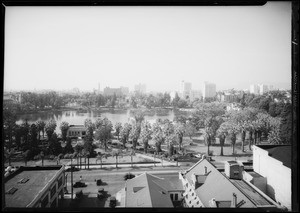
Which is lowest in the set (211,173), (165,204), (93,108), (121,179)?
(121,179)

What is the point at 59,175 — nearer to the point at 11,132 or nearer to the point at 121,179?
the point at 121,179

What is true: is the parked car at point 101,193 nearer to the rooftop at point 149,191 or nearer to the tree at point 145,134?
the rooftop at point 149,191

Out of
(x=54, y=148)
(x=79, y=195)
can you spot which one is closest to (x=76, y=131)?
(x=54, y=148)

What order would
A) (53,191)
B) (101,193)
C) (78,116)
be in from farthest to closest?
1. (78,116)
2. (101,193)
3. (53,191)

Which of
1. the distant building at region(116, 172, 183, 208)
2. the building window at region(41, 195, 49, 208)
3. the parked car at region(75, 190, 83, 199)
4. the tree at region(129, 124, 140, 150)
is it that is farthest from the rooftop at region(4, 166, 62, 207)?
the tree at region(129, 124, 140, 150)

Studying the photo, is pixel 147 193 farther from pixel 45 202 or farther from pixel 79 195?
pixel 79 195

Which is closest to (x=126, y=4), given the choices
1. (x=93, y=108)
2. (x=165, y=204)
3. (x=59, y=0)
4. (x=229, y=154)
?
(x=59, y=0)
